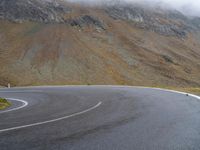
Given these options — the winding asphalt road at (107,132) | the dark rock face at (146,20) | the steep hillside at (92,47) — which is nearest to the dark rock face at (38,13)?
the steep hillside at (92,47)

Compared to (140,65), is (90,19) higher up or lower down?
higher up

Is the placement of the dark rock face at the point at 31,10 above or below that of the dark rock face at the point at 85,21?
above

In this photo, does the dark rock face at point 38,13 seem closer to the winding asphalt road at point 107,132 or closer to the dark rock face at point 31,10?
the dark rock face at point 31,10

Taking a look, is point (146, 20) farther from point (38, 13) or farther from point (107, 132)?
point (107, 132)

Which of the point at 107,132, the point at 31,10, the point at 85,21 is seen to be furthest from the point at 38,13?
the point at 107,132

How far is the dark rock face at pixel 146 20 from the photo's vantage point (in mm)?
124875

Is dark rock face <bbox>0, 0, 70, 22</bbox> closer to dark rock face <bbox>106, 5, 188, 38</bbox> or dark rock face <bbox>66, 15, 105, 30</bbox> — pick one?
dark rock face <bbox>66, 15, 105, 30</bbox>

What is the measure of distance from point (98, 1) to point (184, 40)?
113 feet

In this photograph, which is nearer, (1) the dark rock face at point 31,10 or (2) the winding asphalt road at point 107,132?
(2) the winding asphalt road at point 107,132

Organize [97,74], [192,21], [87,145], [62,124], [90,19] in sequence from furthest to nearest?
[192,21]
[90,19]
[97,74]
[62,124]
[87,145]

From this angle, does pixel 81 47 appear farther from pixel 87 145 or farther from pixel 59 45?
pixel 87 145

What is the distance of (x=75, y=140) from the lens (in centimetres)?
733

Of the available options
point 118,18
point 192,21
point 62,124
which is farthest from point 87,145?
point 192,21

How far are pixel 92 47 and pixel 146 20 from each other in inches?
1743
